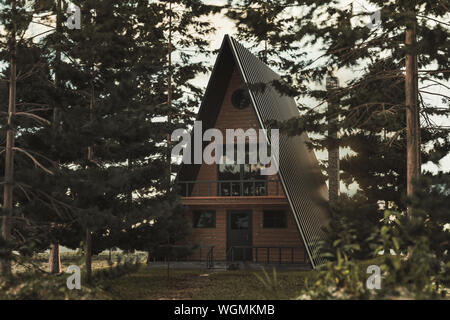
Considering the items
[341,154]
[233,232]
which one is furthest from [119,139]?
[341,154]

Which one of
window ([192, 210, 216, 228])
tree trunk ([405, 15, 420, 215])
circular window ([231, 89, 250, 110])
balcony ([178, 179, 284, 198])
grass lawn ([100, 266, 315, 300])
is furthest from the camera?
window ([192, 210, 216, 228])

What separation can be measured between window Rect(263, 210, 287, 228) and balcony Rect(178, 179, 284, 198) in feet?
2.75

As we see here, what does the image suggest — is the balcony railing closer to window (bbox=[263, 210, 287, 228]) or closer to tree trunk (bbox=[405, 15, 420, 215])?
window (bbox=[263, 210, 287, 228])

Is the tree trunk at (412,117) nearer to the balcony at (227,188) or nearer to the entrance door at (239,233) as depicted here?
the balcony at (227,188)

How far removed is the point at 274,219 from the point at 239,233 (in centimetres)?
177

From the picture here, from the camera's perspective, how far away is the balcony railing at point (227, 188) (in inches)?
874

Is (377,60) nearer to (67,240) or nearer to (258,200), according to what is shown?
(258,200)

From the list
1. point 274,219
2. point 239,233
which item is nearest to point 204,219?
point 239,233

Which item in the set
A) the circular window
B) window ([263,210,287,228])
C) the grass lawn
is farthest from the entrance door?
the circular window

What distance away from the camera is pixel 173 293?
1344 cm

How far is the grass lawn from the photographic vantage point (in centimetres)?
1255
